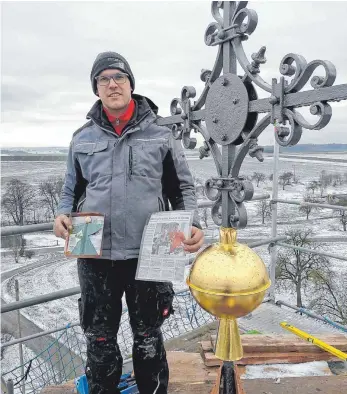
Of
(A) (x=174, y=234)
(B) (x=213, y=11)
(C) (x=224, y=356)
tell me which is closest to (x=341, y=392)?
(C) (x=224, y=356)

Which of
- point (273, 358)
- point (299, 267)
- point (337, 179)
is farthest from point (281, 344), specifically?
point (337, 179)

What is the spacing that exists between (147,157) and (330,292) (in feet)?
67.8

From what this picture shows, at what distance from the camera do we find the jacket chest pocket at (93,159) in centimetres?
171

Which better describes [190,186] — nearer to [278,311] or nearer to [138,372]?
A: [138,372]

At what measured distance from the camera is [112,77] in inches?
65.4

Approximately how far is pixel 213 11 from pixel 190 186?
765 millimetres

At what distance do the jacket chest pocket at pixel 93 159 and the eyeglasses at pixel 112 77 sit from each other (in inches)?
10.4

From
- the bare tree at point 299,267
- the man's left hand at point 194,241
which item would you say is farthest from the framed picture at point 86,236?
the bare tree at point 299,267

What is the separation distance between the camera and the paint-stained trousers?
5.70 ft

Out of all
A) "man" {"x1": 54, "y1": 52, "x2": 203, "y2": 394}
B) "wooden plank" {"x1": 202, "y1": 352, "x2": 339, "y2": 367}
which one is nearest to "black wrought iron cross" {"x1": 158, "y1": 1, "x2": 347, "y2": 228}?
"man" {"x1": 54, "y1": 52, "x2": 203, "y2": 394}

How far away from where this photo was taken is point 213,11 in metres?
1.56

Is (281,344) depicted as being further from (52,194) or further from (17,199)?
(17,199)

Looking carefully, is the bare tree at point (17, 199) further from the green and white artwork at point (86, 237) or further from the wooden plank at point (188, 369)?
the green and white artwork at point (86, 237)

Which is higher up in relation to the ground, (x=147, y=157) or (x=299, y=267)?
(x=147, y=157)
